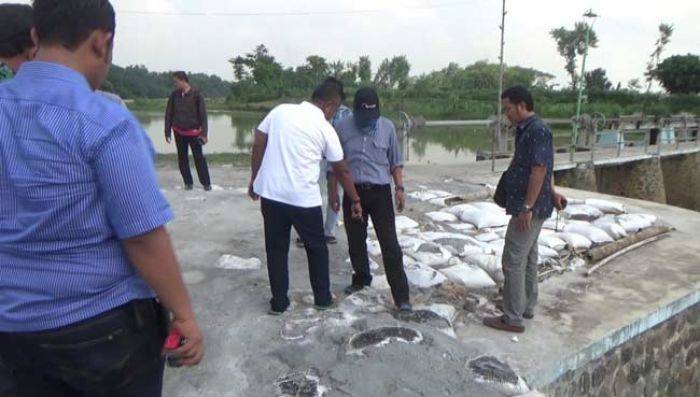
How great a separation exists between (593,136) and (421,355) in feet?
36.2

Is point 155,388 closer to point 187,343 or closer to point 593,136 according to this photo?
point 187,343

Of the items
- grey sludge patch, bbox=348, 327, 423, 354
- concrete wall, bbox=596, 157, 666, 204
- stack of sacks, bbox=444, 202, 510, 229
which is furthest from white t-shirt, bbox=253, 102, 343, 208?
concrete wall, bbox=596, 157, 666, 204

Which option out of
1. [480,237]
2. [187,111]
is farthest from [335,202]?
[187,111]

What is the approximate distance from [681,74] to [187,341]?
42927 mm

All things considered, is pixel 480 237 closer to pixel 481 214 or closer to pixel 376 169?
pixel 481 214

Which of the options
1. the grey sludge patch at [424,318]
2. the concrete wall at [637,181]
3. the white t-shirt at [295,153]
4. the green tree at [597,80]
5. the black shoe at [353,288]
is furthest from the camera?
the green tree at [597,80]

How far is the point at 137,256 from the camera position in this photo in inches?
50.3

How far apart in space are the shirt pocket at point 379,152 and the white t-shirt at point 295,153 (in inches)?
12.7

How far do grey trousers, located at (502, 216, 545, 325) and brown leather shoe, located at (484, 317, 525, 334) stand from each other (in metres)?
0.02

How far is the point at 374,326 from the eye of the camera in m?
3.05

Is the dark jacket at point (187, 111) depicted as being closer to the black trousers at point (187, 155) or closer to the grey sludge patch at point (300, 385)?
the black trousers at point (187, 155)

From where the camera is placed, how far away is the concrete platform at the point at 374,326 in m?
2.61

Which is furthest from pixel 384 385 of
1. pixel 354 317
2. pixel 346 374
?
pixel 354 317

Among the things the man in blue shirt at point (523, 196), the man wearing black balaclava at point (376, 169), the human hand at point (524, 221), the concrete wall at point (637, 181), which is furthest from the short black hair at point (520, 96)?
the concrete wall at point (637, 181)
